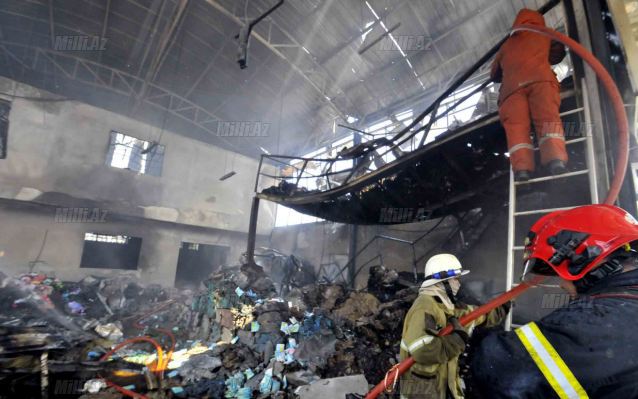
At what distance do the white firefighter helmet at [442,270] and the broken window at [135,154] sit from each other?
478 inches

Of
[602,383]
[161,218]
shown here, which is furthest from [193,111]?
[602,383]

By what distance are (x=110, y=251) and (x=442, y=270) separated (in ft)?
41.3

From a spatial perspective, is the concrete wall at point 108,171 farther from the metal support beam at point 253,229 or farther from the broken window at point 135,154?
the metal support beam at point 253,229

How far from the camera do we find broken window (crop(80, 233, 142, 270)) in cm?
1060

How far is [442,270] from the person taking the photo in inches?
106

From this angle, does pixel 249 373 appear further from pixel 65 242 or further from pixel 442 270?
pixel 65 242

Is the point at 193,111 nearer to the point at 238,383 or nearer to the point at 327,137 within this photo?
the point at 327,137

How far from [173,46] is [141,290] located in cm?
862

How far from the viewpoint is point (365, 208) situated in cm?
591

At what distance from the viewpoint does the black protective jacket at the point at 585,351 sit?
2.97 ft

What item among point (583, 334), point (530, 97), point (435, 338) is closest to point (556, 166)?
point (530, 97)

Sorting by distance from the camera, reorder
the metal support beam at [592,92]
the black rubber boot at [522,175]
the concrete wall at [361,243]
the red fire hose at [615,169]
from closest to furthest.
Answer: the red fire hose at [615,169] → the metal support beam at [592,92] → the black rubber boot at [522,175] → the concrete wall at [361,243]

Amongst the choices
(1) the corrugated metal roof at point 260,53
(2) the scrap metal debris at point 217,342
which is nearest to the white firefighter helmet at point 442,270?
(2) the scrap metal debris at point 217,342

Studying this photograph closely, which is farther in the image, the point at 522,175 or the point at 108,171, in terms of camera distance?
the point at 108,171
